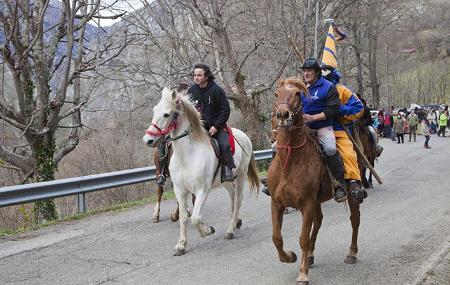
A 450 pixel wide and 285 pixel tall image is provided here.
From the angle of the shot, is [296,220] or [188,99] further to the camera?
[296,220]

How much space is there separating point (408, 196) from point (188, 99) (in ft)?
21.4

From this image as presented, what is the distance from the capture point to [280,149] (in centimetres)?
595

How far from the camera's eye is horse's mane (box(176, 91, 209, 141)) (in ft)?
25.0

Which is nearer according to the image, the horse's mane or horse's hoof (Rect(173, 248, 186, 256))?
horse's hoof (Rect(173, 248, 186, 256))

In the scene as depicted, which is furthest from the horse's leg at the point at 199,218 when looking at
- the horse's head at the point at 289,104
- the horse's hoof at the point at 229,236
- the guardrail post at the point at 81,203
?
the guardrail post at the point at 81,203

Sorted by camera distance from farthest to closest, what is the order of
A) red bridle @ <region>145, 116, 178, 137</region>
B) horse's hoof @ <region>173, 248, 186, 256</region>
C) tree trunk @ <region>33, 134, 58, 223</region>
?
tree trunk @ <region>33, 134, 58, 223</region> < horse's hoof @ <region>173, 248, 186, 256</region> < red bridle @ <region>145, 116, 178, 137</region>

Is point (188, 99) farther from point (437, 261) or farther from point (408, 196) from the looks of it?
point (408, 196)

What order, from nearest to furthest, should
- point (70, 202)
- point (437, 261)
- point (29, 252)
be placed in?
point (437, 261) → point (29, 252) → point (70, 202)

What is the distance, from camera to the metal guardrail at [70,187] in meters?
9.07

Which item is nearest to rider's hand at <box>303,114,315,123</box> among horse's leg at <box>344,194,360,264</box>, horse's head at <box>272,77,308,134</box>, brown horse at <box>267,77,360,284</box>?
brown horse at <box>267,77,360,284</box>

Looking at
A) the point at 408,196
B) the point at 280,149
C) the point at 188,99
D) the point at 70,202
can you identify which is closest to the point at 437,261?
the point at 280,149

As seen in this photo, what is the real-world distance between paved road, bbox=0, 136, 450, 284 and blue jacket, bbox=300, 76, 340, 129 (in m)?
1.94

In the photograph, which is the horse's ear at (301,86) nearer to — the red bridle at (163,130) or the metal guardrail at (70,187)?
the red bridle at (163,130)

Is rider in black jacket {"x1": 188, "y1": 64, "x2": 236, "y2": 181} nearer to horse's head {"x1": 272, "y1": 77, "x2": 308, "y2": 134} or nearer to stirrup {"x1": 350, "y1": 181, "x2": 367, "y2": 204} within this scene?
stirrup {"x1": 350, "y1": 181, "x2": 367, "y2": 204}
